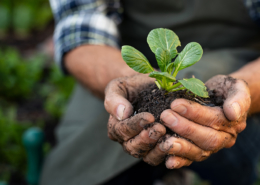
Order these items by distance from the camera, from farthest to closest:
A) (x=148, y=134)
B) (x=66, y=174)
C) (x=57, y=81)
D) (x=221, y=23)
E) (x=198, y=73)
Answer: (x=57, y=81), (x=221, y=23), (x=66, y=174), (x=198, y=73), (x=148, y=134)

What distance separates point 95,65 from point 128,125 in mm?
808

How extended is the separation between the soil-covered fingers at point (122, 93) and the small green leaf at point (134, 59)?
0.46 feet

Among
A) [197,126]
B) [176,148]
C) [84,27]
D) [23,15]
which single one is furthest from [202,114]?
[23,15]

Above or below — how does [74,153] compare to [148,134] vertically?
below

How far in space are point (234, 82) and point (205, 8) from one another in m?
0.80

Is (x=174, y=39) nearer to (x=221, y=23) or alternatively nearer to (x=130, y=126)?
(x=130, y=126)

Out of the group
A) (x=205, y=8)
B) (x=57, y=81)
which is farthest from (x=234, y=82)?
(x=57, y=81)

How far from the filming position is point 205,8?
171 centimetres

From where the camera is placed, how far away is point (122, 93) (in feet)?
3.64

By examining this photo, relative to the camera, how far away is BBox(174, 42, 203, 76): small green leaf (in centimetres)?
100

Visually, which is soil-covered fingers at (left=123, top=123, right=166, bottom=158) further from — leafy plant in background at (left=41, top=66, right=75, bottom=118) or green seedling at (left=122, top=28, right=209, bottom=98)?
leafy plant in background at (left=41, top=66, right=75, bottom=118)

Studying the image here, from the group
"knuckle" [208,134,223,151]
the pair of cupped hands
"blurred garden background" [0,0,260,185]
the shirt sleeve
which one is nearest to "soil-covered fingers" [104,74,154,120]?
the pair of cupped hands

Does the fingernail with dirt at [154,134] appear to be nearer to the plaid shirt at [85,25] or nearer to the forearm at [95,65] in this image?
the forearm at [95,65]

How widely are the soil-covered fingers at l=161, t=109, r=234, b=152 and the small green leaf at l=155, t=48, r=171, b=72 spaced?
0.22 metres
